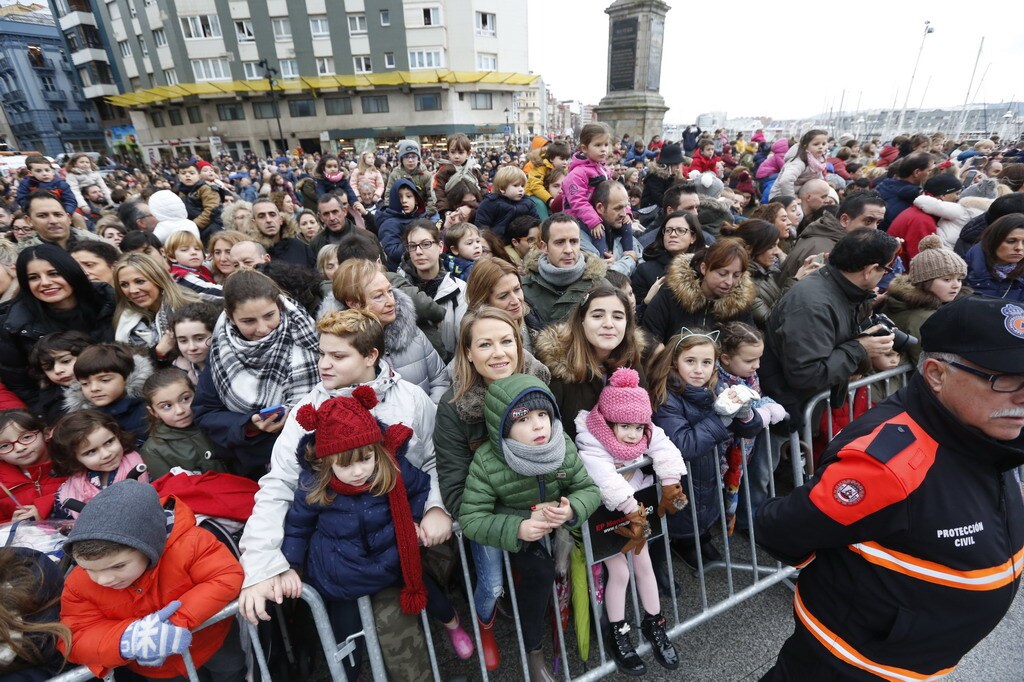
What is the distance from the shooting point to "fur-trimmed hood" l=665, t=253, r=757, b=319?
11.2 ft

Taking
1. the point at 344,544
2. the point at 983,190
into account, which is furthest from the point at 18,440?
the point at 983,190

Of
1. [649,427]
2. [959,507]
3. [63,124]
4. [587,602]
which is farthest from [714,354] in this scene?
[63,124]

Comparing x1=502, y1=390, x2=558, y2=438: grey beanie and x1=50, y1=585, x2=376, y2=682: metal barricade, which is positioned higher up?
x1=502, y1=390, x2=558, y2=438: grey beanie

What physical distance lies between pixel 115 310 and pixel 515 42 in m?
44.3

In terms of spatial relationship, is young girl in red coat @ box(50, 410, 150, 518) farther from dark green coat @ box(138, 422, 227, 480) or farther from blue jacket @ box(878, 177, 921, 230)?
blue jacket @ box(878, 177, 921, 230)

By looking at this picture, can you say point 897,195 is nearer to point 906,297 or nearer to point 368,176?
point 906,297

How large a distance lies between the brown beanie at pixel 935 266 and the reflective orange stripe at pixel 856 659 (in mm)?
2672

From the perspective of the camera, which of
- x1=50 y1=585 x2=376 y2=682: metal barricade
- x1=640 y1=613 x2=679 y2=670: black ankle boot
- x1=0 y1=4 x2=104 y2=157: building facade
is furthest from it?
x1=0 y1=4 x2=104 y2=157: building facade

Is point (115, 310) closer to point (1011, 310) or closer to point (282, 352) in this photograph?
point (282, 352)

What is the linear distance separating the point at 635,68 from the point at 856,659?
2616cm

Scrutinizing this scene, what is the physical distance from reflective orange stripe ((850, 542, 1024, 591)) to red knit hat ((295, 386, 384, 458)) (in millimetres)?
2049

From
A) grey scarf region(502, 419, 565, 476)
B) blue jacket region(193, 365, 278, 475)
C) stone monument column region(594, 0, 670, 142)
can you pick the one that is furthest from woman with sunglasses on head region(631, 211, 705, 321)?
stone monument column region(594, 0, 670, 142)

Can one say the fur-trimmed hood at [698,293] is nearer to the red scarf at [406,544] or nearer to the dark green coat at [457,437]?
the dark green coat at [457,437]

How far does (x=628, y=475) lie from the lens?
2578 mm
